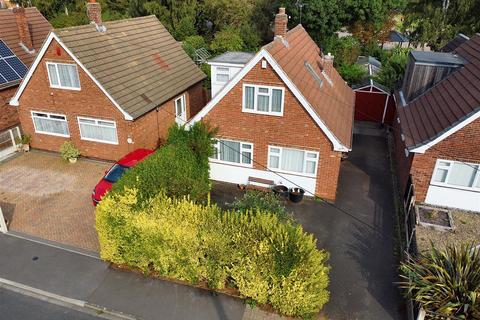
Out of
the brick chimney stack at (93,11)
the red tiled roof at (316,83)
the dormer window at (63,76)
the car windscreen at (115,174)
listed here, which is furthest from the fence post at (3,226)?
the red tiled roof at (316,83)

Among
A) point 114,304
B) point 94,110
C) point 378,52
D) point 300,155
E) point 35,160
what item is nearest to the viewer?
point 114,304

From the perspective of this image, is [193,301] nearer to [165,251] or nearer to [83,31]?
[165,251]

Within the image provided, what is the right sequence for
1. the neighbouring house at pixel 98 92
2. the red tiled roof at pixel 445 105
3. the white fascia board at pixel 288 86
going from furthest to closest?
1. the neighbouring house at pixel 98 92
2. the red tiled roof at pixel 445 105
3. the white fascia board at pixel 288 86

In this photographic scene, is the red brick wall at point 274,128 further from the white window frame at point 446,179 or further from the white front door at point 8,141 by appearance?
the white front door at point 8,141

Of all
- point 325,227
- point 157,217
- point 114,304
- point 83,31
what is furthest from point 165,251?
point 83,31

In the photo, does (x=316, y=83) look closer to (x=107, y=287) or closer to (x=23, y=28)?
(x=107, y=287)
